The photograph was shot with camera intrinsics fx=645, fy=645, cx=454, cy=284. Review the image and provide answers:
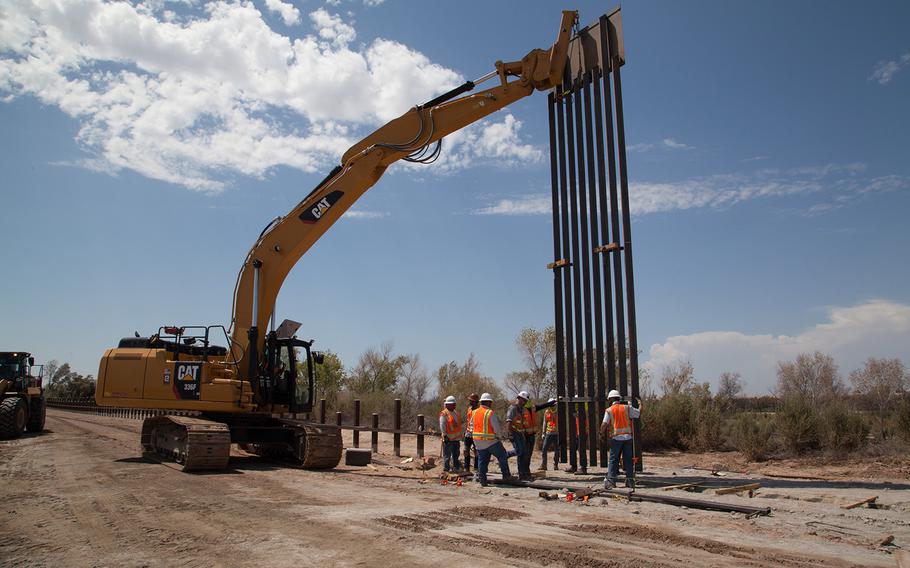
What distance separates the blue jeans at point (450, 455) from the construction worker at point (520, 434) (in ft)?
4.55

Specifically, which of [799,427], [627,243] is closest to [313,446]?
[627,243]

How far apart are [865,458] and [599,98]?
10.5 metres

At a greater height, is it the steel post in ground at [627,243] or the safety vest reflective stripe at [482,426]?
the steel post in ground at [627,243]

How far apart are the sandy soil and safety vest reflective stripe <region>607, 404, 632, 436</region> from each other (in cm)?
95

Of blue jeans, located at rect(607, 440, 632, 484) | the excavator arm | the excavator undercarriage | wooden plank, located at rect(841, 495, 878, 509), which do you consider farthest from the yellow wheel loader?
wooden plank, located at rect(841, 495, 878, 509)

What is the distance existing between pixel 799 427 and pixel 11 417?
22505mm

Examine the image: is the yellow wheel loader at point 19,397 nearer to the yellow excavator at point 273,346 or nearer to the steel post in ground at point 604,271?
the yellow excavator at point 273,346

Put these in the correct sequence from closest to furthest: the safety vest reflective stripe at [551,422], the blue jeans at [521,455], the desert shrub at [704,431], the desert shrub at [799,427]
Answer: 1. the blue jeans at [521,455]
2. the safety vest reflective stripe at [551,422]
3. the desert shrub at [799,427]
4. the desert shrub at [704,431]

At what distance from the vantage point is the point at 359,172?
1430 centimetres

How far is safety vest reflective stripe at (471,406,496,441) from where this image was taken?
37.7ft

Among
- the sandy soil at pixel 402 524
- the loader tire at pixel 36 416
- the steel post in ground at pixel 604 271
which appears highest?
the steel post in ground at pixel 604 271

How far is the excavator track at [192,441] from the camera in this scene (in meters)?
12.1

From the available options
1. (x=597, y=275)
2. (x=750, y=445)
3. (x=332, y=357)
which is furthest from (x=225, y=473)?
(x=332, y=357)

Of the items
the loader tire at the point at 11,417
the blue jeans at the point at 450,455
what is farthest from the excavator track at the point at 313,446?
the loader tire at the point at 11,417
